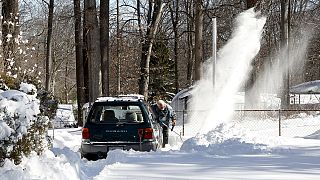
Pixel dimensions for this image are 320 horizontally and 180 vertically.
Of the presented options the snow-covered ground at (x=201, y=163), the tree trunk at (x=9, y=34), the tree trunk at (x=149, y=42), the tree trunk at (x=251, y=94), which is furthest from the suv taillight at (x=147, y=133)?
the tree trunk at (x=251, y=94)

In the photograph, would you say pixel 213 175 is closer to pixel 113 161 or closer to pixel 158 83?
pixel 113 161

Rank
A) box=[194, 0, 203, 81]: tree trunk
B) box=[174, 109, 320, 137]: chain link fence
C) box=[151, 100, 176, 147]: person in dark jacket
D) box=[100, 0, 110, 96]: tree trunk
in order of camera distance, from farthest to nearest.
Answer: box=[194, 0, 203, 81]: tree trunk, box=[174, 109, 320, 137]: chain link fence, box=[100, 0, 110, 96]: tree trunk, box=[151, 100, 176, 147]: person in dark jacket

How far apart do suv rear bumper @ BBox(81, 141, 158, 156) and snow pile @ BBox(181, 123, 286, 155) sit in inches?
37.4

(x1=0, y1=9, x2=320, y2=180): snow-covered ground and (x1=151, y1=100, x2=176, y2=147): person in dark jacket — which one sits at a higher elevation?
(x1=151, y1=100, x2=176, y2=147): person in dark jacket

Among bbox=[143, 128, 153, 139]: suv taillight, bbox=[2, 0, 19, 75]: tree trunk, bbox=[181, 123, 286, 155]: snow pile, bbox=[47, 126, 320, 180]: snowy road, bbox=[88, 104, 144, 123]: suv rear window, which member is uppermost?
bbox=[2, 0, 19, 75]: tree trunk

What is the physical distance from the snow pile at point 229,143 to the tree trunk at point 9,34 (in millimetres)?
4331

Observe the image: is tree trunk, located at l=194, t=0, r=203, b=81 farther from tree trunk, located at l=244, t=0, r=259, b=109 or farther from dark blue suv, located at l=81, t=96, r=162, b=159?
dark blue suv, located at l=81, t=96, r=162, b=159

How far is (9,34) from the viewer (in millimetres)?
14523

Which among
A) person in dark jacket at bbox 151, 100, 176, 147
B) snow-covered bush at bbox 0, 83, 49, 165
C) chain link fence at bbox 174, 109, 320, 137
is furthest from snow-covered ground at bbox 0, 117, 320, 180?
chain link fence at bbox 174, 109, 320, 137

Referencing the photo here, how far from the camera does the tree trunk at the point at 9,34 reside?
13729 millimetres

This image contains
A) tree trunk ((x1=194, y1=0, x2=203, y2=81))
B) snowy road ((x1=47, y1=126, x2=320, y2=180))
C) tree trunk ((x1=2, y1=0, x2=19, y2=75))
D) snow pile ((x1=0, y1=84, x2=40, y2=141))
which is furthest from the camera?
tree trunk ((x1=194, y1=0, x2=203, y2=81))

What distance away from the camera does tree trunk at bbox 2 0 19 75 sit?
13.7m

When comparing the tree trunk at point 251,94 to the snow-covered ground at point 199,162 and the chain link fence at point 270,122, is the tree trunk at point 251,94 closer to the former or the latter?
the chain link fence at point 270,122

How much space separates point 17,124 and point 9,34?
7631 mm
